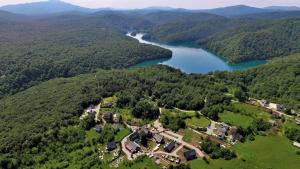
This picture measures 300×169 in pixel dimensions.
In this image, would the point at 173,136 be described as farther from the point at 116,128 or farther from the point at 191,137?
the point at 116,128

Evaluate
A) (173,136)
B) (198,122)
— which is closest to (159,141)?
(173,136)

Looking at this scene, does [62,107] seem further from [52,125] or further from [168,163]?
[168,163]

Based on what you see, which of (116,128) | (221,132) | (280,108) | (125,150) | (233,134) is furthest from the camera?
(280,108)

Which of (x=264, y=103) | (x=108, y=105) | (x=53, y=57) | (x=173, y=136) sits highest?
(x=264, y=103)

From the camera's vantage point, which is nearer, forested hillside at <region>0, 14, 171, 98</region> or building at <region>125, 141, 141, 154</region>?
building at <region>125, 141, 141, 154</region>

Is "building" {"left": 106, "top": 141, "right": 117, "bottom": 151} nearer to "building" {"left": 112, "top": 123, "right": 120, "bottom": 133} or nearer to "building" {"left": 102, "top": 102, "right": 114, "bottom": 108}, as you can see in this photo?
"building" {"left": 112, "top": 123, "right": 120, "bottom": 133}

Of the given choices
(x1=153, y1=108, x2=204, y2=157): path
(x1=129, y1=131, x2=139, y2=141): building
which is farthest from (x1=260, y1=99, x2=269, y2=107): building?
(x1=129, y1=131, x2=139, y2=141): building
